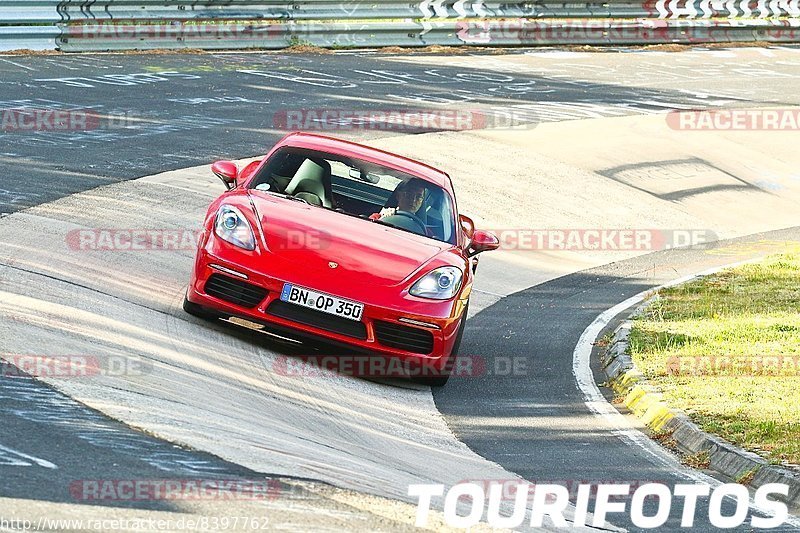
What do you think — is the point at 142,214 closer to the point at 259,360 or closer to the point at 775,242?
the point at 259,360

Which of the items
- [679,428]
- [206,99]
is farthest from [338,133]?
[679,428]

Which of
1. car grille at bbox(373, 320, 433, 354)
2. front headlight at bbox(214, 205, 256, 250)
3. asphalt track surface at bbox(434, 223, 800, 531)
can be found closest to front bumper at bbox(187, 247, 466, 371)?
car grille at bbox(373, 320, 433, 354)

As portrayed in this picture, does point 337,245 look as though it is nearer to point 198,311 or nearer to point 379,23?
point 198,311

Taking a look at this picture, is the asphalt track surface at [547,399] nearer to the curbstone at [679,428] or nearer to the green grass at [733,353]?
the curbstone at [679,428]

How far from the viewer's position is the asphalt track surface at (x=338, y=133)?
307 inches

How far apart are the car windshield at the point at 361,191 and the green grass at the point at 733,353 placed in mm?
2052

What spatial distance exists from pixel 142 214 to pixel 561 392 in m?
5.05

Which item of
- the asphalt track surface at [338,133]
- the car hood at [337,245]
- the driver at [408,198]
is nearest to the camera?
the asphalt track surface at [338,133]

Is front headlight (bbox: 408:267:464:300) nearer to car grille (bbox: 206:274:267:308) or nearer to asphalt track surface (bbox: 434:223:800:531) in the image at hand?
asphalt track surface (bbox: 434:223:800:531)

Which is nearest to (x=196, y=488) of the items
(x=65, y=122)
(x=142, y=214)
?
(x=142, y=214)

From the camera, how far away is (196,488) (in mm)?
5852

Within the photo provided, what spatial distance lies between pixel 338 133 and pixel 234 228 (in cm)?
963

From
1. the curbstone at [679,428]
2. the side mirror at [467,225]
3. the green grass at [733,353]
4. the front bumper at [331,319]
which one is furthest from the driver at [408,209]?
the green grass at [733,353]

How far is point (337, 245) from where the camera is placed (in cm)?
912
